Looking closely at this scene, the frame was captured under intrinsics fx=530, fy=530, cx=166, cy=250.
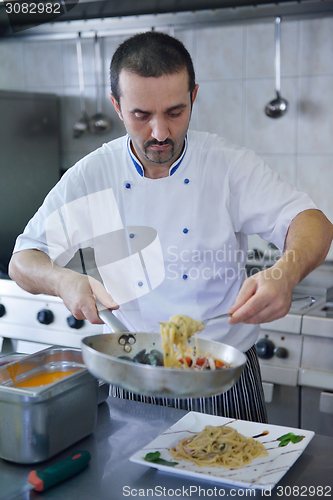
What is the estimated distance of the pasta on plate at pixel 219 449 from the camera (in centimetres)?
104

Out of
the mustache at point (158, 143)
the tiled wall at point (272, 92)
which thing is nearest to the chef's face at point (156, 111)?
the mustache at point (158, 143)

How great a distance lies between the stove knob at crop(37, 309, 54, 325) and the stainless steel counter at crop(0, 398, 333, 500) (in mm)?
1375

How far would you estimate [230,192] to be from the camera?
1.60 meters

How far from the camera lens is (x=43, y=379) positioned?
1.19 m

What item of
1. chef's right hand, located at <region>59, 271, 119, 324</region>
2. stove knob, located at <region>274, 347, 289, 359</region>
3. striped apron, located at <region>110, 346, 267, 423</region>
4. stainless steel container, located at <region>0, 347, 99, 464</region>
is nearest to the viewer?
stainless steel container, located at <region>0, 347, 99, 464</region>

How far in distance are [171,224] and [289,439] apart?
75cm

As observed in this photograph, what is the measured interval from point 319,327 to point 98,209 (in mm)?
943

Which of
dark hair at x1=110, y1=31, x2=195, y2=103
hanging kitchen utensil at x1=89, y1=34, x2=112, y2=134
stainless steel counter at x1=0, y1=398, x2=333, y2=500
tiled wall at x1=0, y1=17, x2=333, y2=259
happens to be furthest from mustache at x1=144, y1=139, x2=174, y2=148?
hanging kitchen utensil at x1=89, y1=34, x2=112, y2=134

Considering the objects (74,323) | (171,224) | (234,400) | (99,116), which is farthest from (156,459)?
(99,116)

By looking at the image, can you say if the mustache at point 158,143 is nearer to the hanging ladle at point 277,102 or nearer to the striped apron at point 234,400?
the striped apron at point 234,400

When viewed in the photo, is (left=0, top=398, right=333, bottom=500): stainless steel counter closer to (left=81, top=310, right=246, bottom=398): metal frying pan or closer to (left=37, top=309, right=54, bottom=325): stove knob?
(left=81, top=310, right=246, bottom=398): metal frying pan

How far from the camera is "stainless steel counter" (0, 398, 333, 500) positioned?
97 cm

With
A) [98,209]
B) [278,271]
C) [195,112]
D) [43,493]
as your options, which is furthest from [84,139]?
[43,493]

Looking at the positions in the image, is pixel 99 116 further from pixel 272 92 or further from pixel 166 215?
pixel 166 215
